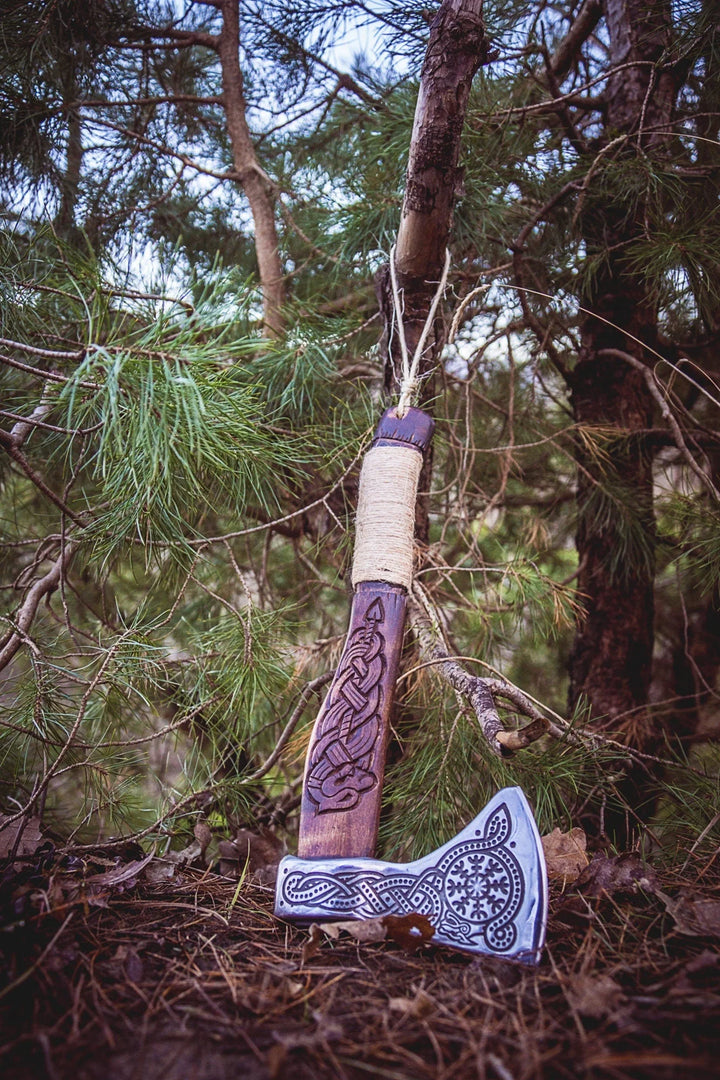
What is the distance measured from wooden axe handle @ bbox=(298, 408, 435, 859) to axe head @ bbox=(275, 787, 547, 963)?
0.14 feet

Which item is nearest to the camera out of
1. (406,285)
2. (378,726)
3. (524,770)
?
(378,726)

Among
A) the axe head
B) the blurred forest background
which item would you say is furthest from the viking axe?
the blurred forest background

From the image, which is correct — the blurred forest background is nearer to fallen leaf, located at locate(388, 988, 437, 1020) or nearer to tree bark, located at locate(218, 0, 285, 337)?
tree bark, located at locate(218, 0, 285, 337)

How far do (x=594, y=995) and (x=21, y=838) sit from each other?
703mm

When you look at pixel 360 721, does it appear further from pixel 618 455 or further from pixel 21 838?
pixel 618 455

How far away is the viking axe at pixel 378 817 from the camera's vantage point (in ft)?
2.22

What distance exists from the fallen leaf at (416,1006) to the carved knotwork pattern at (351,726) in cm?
24

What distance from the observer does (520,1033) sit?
1.79 feet

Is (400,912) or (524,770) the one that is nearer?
(400,912)

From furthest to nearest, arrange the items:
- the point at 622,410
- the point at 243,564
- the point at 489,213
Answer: the point at 243,564 < the point at 622,410 < the point at 489,213

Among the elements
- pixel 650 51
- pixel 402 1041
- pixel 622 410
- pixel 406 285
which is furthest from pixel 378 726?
pixel 650 51

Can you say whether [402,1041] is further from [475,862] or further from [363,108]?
[363,108]

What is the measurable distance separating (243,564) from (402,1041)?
135cm

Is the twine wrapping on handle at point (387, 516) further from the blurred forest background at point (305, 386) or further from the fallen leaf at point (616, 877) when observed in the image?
the fallen leaf at point (616, 877)
